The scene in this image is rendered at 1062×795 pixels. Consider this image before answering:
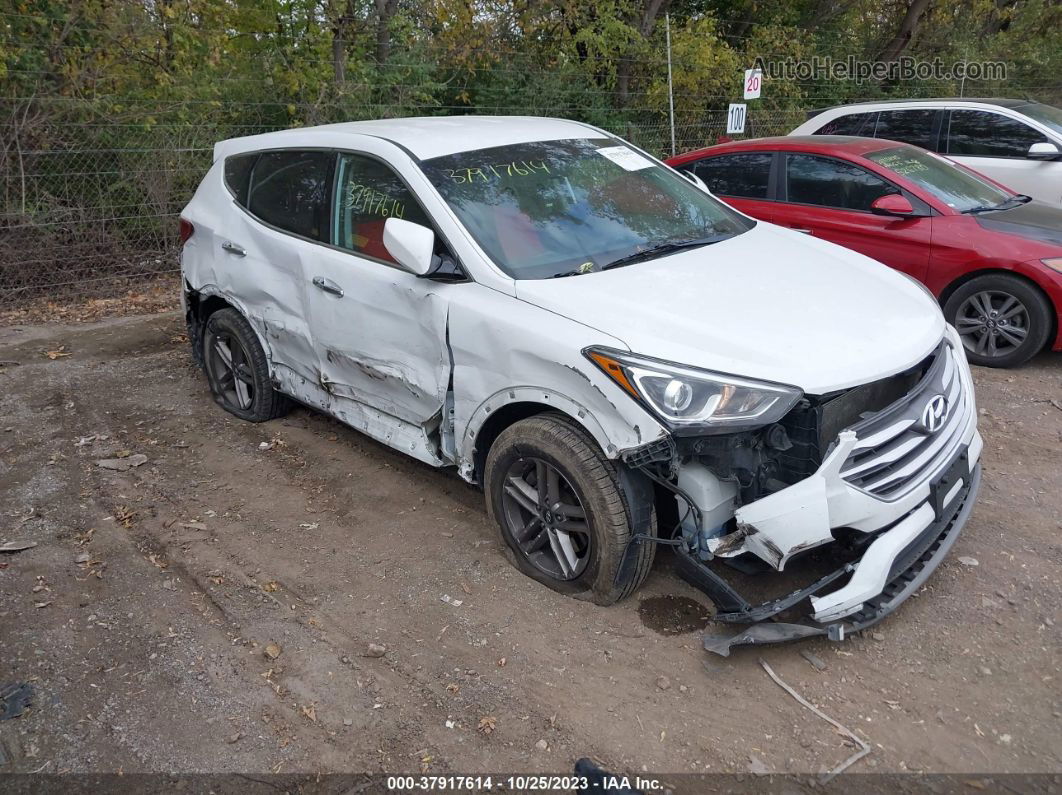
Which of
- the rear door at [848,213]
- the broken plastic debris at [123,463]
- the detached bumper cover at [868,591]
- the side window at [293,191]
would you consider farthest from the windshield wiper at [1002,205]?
the broken plastic debris at [123,463]

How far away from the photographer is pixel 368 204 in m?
4.22

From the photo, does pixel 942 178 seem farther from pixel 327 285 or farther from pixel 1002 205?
pixel 327 285

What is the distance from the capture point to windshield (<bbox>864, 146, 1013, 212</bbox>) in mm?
6418

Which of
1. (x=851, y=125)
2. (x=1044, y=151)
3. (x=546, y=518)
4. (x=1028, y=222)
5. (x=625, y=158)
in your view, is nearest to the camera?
(x=546, y=518)

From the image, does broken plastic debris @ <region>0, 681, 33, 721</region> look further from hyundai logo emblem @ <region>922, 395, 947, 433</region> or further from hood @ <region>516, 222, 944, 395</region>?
hyundai logo emblem @ <region>922, 395, 947, 433</region>

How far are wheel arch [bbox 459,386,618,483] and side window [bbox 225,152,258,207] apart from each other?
7.78 feet

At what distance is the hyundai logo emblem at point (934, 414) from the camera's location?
10.5ft

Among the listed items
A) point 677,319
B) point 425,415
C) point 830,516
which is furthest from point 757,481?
point 425,415

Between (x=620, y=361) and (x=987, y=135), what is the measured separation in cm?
773

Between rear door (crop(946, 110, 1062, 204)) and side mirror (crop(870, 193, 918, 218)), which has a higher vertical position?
rear door (crop(946, 110, 1062, 204))

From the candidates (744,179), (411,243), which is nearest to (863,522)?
(411,243)

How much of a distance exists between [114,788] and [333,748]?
2.24 ft

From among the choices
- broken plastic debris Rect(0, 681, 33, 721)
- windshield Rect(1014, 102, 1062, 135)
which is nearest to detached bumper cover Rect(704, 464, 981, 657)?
broken plastic debris Rect(0, 681, 33, 721)

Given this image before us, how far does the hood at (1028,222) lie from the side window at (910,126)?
2.92 meters
